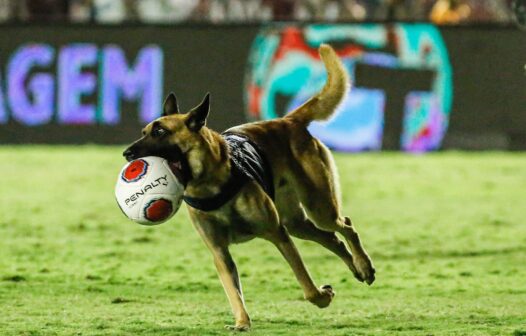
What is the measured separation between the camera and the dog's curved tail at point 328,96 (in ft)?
26.9

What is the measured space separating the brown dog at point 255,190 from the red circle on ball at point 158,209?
17cm

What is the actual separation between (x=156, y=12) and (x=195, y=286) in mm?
A: 10785

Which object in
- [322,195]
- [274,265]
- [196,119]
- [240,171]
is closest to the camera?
[196,119]

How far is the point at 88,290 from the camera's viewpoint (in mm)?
8695

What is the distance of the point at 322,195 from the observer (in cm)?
785

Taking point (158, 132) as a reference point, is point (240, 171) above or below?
below

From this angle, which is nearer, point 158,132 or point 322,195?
point 158,132

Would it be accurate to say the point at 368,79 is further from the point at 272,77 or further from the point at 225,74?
the point at 225,74

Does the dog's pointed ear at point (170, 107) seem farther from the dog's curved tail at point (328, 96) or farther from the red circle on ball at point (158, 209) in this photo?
the dog's curved tail at point (328, 96)

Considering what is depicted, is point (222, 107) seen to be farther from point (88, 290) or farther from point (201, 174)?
point (201, 174)

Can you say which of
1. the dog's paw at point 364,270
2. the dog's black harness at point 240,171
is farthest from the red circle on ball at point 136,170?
the dog's paw at point 364,270

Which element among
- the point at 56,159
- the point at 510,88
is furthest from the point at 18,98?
the point at 510,88

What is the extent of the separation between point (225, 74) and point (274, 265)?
9293 mm

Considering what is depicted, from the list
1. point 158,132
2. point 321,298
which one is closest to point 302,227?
point 321,298
